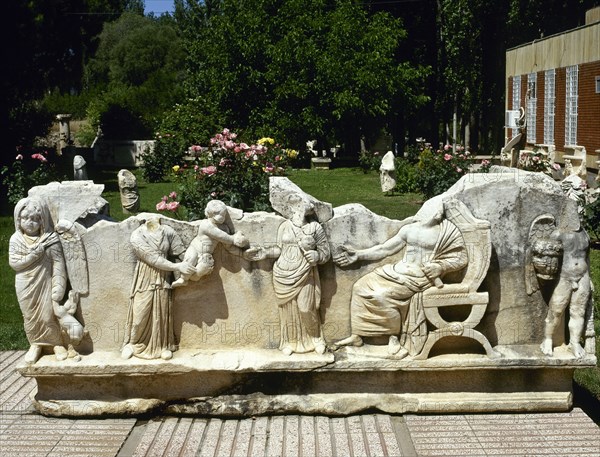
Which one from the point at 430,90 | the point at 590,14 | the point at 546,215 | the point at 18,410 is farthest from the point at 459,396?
the point at 430,90

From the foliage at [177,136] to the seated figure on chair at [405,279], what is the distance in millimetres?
16064

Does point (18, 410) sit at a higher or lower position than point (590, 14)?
lower

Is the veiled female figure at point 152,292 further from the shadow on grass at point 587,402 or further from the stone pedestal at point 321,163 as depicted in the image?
the stone pedestal at point 321,163

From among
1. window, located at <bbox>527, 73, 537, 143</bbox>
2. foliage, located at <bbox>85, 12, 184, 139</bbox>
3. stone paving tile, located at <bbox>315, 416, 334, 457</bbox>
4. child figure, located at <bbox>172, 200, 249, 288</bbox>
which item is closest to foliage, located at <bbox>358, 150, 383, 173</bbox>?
window, located at <bbox>527, 73, 537, 143</bbox>

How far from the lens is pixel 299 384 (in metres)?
6.13

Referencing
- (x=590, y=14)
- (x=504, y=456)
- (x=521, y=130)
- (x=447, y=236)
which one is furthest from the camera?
(x=590, y=14)

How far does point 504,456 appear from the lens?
17.5 ft

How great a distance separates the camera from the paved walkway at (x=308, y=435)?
5.48m

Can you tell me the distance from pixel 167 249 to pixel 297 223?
104cm

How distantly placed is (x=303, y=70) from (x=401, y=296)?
20366 mm

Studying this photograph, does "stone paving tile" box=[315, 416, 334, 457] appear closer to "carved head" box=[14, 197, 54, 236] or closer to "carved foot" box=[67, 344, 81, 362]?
"carved foot" box=[67, 344, 81, 362]

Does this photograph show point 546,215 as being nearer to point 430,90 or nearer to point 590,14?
point 590,14

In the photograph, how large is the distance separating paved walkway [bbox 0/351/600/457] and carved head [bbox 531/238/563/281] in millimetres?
1130

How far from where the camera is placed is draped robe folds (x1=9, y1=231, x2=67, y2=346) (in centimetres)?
600
